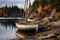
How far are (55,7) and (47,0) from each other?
13622 mm

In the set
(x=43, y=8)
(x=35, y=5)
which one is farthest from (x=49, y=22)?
(x=35, y=5)

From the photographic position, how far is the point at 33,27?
58406 millimetres

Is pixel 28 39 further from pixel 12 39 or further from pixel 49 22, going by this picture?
pixel 49 22

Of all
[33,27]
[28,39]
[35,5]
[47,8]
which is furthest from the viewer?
[35,5]

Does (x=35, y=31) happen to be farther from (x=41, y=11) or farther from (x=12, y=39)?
(x=41, y=11)

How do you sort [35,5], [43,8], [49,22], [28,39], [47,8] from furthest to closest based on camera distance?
[35,5]
[43,8]
[47,8]
[49,22]
[28,39]

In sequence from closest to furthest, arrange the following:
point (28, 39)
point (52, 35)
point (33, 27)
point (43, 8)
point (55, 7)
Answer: point (52, 35) < point (28, 39) < point (33, 27) < point (55, 7) < point (43, 8)

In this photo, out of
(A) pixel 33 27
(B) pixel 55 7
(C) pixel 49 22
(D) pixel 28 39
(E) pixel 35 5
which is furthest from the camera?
(E) pixel 35 5

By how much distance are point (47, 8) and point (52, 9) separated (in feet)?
20.5

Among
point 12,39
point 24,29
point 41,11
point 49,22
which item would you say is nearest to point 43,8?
point 41,11

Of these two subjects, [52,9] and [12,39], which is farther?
[52,9]

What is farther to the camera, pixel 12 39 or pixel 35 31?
pixel 35 31

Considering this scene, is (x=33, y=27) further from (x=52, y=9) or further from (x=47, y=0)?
(x=47, y=0)

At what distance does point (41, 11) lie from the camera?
10725 cm
